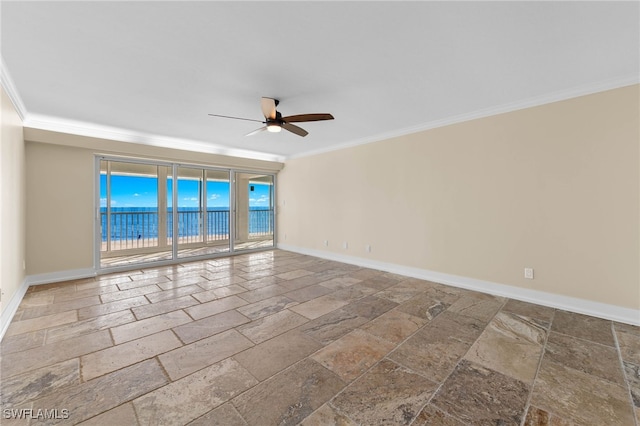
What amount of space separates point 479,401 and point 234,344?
1.91 metres

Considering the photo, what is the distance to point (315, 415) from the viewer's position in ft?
5.18

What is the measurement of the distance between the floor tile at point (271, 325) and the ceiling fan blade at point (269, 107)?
2.31 metres

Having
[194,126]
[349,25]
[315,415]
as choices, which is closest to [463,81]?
[349,25]

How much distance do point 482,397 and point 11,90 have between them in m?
5.27

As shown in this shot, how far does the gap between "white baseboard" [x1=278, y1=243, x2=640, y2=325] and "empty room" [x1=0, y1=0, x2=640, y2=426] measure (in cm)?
2

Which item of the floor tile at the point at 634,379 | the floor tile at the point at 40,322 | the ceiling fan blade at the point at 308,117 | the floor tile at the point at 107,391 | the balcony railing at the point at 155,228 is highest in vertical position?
the ceiling fan blade at the point at 308,117

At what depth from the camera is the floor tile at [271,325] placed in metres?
2.54

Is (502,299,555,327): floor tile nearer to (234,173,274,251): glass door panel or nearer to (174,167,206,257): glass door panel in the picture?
(234,173,274,251): glass door panel

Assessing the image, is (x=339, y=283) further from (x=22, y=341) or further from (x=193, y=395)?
(x=22, y=341)

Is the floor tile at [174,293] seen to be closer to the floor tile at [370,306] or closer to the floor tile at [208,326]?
the floor tile at [208,326]

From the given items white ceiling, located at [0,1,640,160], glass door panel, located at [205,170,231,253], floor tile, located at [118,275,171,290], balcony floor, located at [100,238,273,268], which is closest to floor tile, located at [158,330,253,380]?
floor tile, located at [118,275,171,290]

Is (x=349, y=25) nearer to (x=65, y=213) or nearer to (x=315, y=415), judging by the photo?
(x=315, y=415)

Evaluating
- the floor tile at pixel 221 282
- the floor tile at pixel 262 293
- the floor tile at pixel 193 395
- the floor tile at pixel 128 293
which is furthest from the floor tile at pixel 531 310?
the floor tile at pixel 128 293

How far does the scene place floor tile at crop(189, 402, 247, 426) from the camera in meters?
1.51
